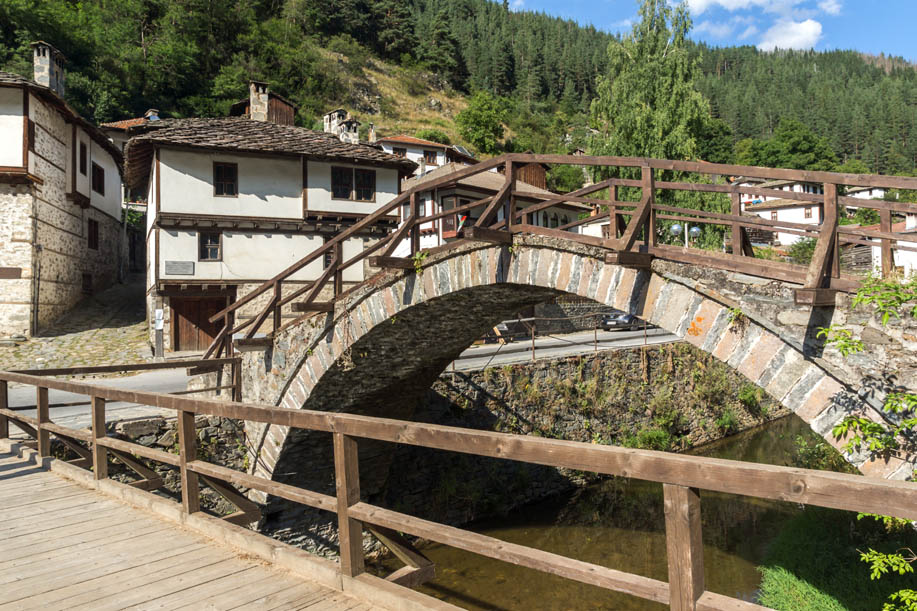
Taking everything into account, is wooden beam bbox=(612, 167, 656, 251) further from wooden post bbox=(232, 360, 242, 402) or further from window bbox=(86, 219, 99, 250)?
window bbox=(86, 219, 99, 250)

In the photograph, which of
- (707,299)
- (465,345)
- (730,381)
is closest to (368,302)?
(465,345)

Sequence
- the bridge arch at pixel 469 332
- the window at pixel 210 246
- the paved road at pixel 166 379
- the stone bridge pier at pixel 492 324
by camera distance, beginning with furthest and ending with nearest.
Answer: the window at pixel 210 246 → the paved road at pixel 166 379 → the bridge arch at pixel 469 332 → the stone bridge pier at pixel 492 324

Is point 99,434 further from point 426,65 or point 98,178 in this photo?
point 426,65

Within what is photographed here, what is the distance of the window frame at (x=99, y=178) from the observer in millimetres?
23875

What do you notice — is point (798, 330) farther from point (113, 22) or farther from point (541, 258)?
point (113, 22)

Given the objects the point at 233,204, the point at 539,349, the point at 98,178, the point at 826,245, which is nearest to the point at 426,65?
the point at 98,178

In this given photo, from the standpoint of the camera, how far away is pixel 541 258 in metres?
6.65

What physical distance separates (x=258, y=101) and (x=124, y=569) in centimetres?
2439

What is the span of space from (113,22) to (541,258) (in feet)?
162

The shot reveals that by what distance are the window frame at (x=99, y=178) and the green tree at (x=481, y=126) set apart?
43.5 meters

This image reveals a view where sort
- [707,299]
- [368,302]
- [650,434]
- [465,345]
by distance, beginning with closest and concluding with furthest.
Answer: [707,299] → [368,302] → [465,345] → [650,434]

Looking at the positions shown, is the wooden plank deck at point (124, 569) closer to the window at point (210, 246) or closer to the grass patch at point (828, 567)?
the grass patch at point (828, 567)

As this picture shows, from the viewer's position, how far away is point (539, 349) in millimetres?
18047

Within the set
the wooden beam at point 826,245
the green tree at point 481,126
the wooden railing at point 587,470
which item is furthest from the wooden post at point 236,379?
the green tree at point 481,126
